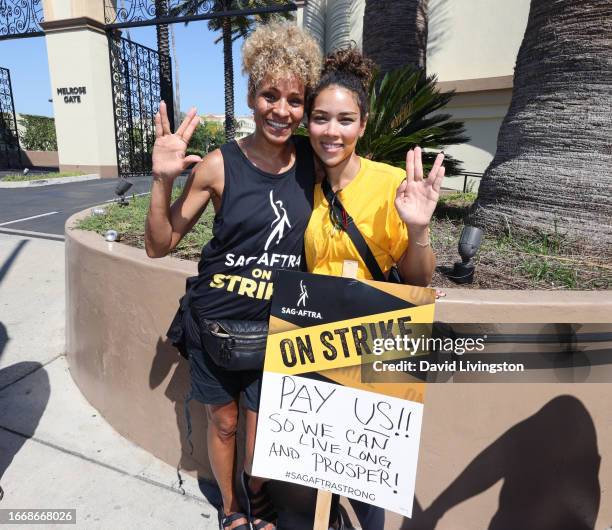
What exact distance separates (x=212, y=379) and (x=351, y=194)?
970mm

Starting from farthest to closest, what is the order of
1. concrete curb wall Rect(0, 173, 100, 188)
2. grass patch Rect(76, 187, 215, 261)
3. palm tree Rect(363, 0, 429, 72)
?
concrete curb wall Rect(0, 173, 100, 188), palm tree Rect(363, 0, 429, 72), grass patch Rect(76, 187, 215, 261)

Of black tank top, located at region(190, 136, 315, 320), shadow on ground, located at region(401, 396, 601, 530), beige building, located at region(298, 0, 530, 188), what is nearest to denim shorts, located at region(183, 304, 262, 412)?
→ black tank top, located at region(190, 136, 315, 320)

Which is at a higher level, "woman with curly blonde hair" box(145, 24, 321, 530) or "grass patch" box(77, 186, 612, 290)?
"woman with curly blonde hair" box(145, 24, 321, 530)

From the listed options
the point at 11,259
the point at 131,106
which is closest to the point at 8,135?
the point at 131,106

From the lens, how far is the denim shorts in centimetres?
191

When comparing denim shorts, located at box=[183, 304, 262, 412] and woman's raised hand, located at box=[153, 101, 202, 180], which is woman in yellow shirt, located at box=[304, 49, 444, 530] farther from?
denim shorts, located at box=[183, 304, 262, 412]

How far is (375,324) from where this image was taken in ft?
5.13

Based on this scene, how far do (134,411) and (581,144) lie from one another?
322 centimetres

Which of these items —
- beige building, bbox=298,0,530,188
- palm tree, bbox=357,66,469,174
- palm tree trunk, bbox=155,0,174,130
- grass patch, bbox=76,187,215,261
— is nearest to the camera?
grass patch, bbox=76,187,215,261

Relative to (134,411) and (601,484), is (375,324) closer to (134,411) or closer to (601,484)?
(601,484)

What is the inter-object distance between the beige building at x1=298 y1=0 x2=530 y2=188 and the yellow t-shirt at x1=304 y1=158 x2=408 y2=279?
30.9 ft

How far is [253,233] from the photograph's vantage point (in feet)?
5.57

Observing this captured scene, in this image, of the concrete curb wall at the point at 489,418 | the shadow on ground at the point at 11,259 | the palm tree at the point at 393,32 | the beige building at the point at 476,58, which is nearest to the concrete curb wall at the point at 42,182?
the shadow on ground at the point at 11,259

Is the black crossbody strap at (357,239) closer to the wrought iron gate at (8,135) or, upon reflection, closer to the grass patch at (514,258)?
the grass patch at (514,258)
